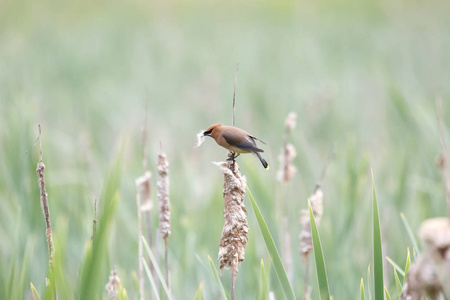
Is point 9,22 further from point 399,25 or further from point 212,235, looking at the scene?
point 212,235

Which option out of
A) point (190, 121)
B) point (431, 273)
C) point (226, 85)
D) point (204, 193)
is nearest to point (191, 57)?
point (226, 85)

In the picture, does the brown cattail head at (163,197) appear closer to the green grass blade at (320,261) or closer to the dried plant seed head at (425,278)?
the green grass blade at (320,261)

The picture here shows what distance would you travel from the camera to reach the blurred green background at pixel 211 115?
1.35 m

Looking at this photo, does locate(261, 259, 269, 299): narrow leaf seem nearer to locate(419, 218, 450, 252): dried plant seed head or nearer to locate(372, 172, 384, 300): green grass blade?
locate(372, 172, 384, 300): green grass blade

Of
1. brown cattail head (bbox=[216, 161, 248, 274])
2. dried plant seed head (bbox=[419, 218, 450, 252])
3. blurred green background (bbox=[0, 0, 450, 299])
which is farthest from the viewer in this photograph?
blurred green background (bbox=[0, 0, 450, 299])

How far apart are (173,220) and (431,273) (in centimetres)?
107

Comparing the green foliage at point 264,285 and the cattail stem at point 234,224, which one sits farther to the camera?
the green foliage at point 264,285

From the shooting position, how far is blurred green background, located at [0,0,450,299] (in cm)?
135

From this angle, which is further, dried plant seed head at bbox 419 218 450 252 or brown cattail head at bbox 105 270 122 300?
brown cattail head at bbox 105 270 122 300

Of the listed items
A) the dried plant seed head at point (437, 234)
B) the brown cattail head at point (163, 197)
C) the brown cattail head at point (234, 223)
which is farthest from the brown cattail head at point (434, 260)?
the brown cattail head at point (163, 197)

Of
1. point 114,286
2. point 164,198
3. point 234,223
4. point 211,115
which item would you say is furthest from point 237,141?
point 211,115

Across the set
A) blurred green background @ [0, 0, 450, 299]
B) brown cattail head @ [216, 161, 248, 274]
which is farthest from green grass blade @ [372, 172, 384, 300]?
blurred green background @ [0, 0, 450, 299]

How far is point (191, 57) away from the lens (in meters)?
3.96

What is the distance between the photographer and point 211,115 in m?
2.63
